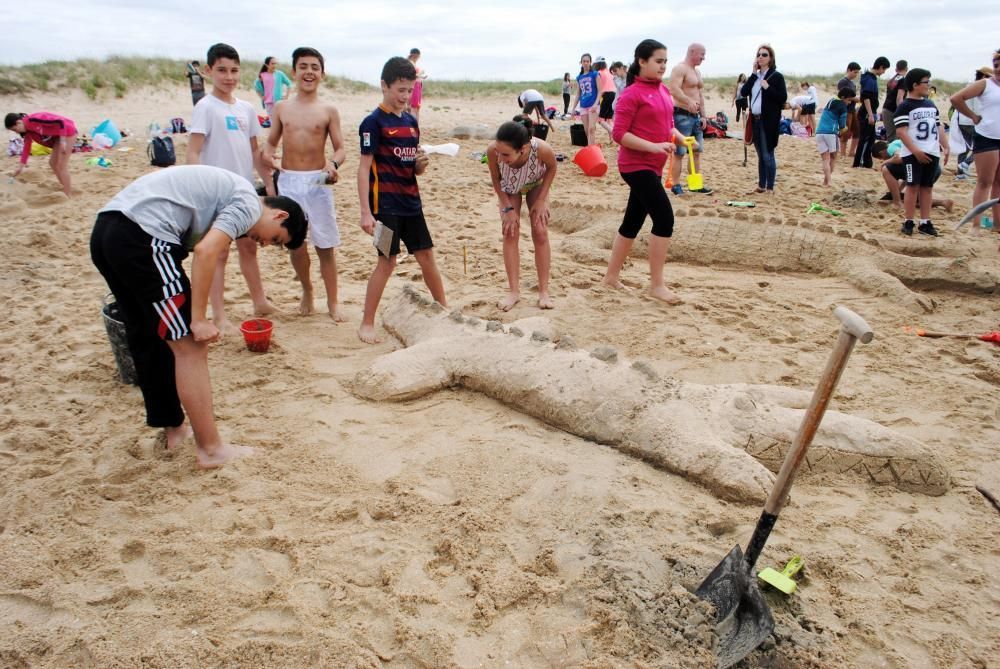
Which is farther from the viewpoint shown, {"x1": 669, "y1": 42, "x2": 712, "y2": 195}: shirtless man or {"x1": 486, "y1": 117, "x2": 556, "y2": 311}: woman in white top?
{"x1": 669, "y1": 42, "x2": 712, "y2": 195}: shirtless man

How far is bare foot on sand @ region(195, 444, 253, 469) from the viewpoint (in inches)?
116

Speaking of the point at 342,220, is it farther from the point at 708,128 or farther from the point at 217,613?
the point at 708,128

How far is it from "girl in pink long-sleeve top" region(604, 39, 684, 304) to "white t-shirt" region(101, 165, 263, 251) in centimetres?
289

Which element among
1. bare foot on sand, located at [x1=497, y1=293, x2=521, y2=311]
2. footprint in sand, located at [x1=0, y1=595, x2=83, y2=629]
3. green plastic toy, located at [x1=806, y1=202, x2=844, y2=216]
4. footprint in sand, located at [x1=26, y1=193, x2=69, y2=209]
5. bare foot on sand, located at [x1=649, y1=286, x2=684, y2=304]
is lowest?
footprint in sand, located at [x1=0, y1=595, x2=83, y2=629]

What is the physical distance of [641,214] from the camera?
4.98 metres

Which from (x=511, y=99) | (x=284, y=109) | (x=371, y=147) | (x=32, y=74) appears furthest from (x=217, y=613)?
(x=511, y=99)

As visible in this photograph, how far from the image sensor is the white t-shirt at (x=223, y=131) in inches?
163

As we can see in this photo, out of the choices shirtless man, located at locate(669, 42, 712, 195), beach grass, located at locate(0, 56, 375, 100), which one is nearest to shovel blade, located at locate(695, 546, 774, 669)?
shirtless man, located at locate(669, 42, 712, 195)

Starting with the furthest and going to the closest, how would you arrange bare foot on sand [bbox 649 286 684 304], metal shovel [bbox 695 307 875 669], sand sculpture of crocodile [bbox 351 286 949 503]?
bare foot on sand [bbox 649 286 684 304] → sand sculpture of crocodile [bbox 351 286 949 503] → metal shovel [bbox 695 307 875 669]

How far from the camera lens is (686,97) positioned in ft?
25.8

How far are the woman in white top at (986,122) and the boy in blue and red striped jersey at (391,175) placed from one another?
5163mm

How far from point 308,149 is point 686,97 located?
205 inches

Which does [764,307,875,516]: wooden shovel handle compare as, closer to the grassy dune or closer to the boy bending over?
the boy bending over

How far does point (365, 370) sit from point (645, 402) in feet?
5.14
